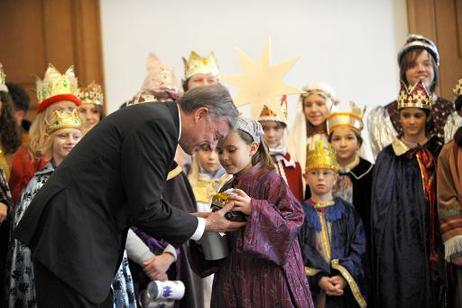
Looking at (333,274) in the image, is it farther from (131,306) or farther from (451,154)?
(131,306)

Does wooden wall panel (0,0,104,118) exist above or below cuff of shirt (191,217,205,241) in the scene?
above

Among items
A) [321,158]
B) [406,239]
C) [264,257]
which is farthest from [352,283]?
[264,257]

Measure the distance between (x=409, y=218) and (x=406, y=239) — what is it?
0.11 m

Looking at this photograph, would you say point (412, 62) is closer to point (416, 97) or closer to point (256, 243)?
point (416, 97)

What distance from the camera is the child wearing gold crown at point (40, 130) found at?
14.0 ft

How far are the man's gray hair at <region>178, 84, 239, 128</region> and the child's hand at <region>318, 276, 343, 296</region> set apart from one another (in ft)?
5.33

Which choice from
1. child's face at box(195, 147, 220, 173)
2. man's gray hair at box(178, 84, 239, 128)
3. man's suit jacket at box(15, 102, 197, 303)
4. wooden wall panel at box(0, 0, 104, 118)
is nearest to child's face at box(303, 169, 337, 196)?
child's face at box(195, 147, 220, 173)

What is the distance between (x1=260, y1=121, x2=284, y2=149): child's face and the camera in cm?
491

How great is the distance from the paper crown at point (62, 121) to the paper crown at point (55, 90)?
0.31 m

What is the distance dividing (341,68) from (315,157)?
2.55 meters

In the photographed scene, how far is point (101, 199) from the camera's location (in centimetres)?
302

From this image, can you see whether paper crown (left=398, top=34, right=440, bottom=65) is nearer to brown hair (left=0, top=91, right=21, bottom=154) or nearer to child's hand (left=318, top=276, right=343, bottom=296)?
child's hand (left=318, top=276, right=343, bottom=296)

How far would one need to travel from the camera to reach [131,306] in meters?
3.81

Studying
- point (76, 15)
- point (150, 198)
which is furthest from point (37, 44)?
point (150, 198)
